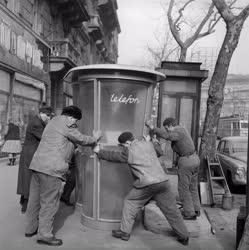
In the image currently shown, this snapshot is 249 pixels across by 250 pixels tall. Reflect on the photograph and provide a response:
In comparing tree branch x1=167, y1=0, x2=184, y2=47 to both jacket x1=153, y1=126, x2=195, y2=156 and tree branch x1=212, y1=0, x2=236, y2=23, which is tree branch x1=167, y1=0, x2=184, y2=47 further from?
jacket x1=153, y1=126, x2=195, y2=156

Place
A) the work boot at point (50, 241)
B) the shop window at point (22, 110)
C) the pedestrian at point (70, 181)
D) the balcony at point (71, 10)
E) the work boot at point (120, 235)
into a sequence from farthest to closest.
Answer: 1. the balcony at point (71, 10)
2. the shop window at point (22, 110)
3. the pedestrian at point (70, 181)
4. the work boot at point (120, 235)
5. the work boot at point (50, 241)

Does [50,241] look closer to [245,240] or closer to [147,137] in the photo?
[147,137]

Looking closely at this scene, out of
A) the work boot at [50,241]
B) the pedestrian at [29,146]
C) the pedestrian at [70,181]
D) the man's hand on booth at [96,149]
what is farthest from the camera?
the pedestrian at [70,181]

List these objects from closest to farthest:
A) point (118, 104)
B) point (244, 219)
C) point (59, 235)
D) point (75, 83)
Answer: point (244, 219), point (59, 235), point (118, 104), point (75, 83)

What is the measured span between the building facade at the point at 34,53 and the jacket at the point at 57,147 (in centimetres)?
373

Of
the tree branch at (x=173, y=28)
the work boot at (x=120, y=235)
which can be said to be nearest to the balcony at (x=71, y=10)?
the tree branch at (x=173, y=28)

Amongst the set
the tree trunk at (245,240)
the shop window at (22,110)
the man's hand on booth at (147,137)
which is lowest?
the tree trunk at (245,240)

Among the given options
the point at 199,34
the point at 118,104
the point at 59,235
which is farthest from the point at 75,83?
the point at 199,34

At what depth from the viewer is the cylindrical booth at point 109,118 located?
236 inches

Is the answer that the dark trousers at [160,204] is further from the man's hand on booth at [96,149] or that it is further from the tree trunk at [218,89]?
the tree trunk at [218,89]

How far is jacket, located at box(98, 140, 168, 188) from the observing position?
17.4 ft

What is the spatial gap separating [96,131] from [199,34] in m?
18.2

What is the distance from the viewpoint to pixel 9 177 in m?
10.9

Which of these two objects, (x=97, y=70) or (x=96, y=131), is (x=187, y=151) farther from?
(x=97, y=70)
